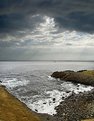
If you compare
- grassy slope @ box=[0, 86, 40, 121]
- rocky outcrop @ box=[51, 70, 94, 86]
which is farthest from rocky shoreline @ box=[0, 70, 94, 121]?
rocky outcrop @ box=[51, 70, 94, 86]

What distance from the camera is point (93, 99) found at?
149ft

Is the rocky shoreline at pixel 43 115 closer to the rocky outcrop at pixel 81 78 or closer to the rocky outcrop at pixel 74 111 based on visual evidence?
the rocky outcrop at pixel 74 111

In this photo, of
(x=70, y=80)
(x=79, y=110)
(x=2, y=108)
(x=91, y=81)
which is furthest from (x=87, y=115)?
(x=70, y=80)

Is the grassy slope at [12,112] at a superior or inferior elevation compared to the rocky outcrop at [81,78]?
superior

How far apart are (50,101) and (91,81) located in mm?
41584

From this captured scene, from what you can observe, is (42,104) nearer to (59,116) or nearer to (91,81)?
(59,116)

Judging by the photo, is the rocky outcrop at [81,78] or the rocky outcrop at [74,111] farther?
the rocky outcrop at [81,78]

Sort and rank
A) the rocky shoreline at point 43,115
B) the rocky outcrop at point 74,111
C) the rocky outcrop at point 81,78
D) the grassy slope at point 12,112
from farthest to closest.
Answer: the rocky outcrop at point 81,78 < the rocky outcrop at point 74,111 < the rocky shoreline at point 43,115 < the grassy slope at point 12,112

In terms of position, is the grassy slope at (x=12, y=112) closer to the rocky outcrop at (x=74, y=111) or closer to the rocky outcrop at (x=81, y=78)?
the rocky outcrop at (x=74, y=111)

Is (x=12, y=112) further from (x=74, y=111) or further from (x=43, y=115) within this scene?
(x=74, y=111)

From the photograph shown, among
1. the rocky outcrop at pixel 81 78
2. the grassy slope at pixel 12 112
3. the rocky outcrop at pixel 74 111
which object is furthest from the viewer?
the rocky outcrop at pixel 81 78

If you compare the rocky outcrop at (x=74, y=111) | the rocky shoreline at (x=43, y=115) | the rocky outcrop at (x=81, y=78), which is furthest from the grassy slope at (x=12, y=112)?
the rocky outcrop at (x=81, y=78)

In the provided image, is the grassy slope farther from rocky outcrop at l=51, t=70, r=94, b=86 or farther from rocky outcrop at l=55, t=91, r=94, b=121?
rocky outcrop at l=51, t=70, r=94, b=86

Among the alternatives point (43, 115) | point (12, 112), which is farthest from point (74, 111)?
point (12, 112)
